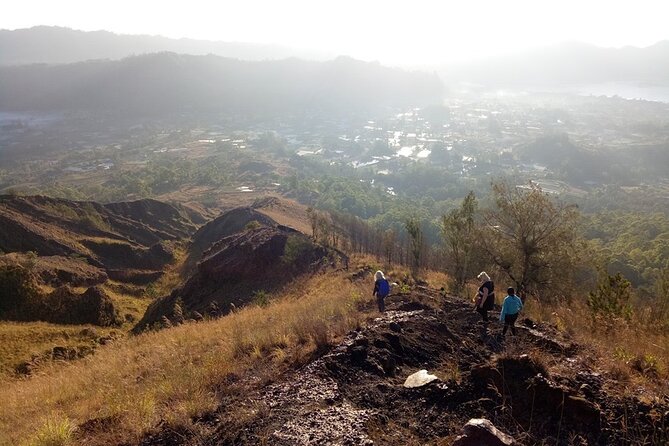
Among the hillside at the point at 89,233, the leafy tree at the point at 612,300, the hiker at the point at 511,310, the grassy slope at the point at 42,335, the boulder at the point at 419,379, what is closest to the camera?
the boulder at the point at 419,379

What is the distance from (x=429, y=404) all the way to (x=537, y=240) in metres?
13.3

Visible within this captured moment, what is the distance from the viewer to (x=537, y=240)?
17.0 metres

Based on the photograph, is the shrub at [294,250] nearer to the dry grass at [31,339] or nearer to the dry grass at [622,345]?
the dry grass at [31,339]

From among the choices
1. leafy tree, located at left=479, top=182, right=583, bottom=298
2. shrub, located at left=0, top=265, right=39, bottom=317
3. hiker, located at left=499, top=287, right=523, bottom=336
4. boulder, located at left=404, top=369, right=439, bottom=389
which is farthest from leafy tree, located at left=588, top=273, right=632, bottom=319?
shrub, located at left=0, top=265, right=39, bottom=317

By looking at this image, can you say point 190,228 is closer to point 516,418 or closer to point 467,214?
point 467,214

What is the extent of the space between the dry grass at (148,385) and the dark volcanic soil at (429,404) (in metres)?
0.49

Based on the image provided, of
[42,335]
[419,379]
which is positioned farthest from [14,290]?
[419,379]

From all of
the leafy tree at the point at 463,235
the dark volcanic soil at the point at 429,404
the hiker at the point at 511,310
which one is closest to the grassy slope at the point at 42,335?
the dark volcanic soil at the point at 429,404

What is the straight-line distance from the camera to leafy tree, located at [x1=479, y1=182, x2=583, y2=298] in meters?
16.9

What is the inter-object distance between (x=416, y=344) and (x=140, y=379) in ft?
17.5

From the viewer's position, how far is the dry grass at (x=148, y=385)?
562 centimetres

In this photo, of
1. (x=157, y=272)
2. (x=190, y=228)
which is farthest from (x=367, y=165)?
(x=157, y=272)

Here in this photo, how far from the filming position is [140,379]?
828 centimetres

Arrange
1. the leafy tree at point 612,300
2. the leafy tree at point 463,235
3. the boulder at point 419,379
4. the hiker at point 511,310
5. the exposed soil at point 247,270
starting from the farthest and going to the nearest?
the exposed soil at point 247,270
the leafy tree at point 463,235
the leafy tree at point 612,300
the hiker at point 511,310
the boulder at point 419,379
